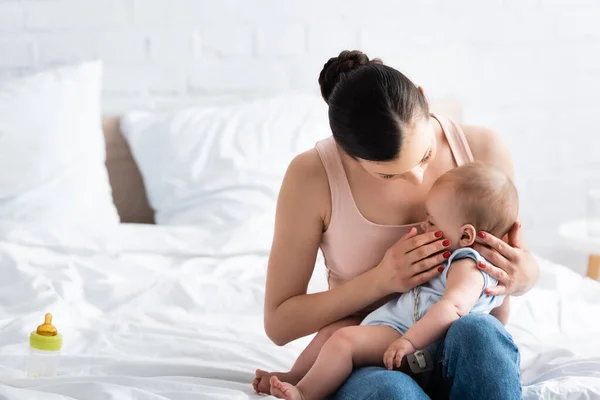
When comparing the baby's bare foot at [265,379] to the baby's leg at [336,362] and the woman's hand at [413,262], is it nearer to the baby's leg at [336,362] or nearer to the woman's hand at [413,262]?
the baby's leg at [336,362]

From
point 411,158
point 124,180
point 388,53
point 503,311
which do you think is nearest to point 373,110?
point 411,158

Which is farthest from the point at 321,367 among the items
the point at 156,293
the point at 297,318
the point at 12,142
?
the point at 12,142

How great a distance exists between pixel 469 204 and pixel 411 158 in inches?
6.0

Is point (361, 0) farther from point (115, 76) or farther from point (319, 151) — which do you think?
point (319, 151)

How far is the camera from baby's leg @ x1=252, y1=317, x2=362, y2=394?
1379 mm

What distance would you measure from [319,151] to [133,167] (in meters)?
1.33

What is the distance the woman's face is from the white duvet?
0.37 meters

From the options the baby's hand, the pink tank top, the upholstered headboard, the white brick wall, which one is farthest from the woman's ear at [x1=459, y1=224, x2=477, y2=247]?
the white brick wall

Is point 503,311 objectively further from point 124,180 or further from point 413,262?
point 124,180

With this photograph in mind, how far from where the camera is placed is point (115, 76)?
2863 millimetres

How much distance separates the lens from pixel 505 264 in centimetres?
142

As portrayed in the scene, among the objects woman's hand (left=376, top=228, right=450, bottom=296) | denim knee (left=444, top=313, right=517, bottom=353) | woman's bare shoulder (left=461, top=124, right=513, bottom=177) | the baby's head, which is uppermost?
woman's bare shoulder (left=461, top=124, right=513, bottom=177)

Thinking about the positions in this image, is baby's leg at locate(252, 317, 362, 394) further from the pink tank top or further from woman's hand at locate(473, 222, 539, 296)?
woman's hand at locate(473, 222, 539, 296)

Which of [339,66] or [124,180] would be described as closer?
[339,66]
